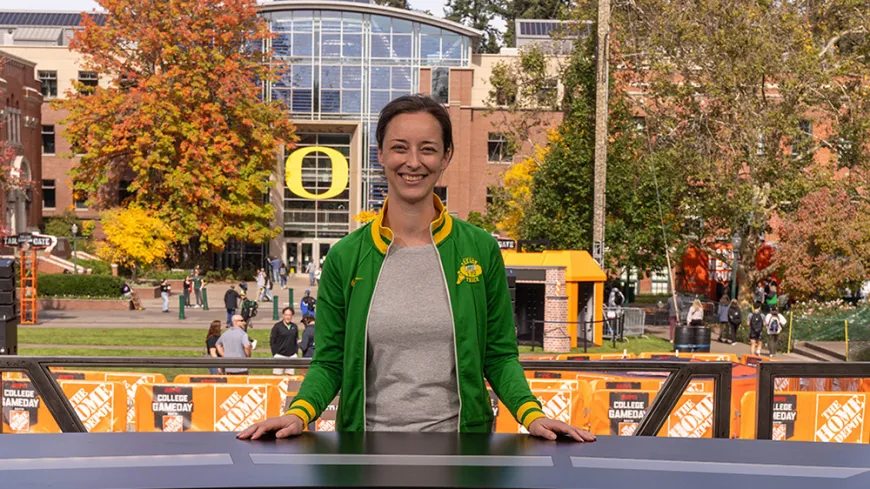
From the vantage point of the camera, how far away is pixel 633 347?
28.8m

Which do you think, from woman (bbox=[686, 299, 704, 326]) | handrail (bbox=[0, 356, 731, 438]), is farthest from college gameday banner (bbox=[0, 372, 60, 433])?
woman (bbox=[686, 299, 704, 326])

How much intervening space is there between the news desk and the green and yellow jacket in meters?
0.69

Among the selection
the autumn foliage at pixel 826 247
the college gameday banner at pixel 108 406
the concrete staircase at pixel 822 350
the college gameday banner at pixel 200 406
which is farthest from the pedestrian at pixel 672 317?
the college gameday banner at pixel 108 406

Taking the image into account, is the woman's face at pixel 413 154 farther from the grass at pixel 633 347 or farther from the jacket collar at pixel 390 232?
the grass at pixel 633 347

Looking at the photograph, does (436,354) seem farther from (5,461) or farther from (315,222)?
(315,222)

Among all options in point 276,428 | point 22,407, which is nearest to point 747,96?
point 22,407

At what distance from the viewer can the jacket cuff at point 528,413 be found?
2707 mm

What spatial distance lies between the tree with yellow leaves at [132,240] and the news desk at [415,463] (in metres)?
45.3

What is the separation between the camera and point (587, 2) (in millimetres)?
40562

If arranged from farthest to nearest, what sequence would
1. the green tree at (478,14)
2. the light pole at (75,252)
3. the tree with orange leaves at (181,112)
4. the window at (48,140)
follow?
the green tree at (478,14) → the window at (48,140) → the tree with orange leaves at (181,112) → the light pole at (75,252)

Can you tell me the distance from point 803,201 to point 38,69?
1883 inches

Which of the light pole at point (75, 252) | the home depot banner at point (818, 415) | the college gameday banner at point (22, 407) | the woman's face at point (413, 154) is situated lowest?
the light pole at point (75, 252)

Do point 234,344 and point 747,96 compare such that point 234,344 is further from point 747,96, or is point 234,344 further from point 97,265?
point 97,265

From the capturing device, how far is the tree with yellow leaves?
4559cm
